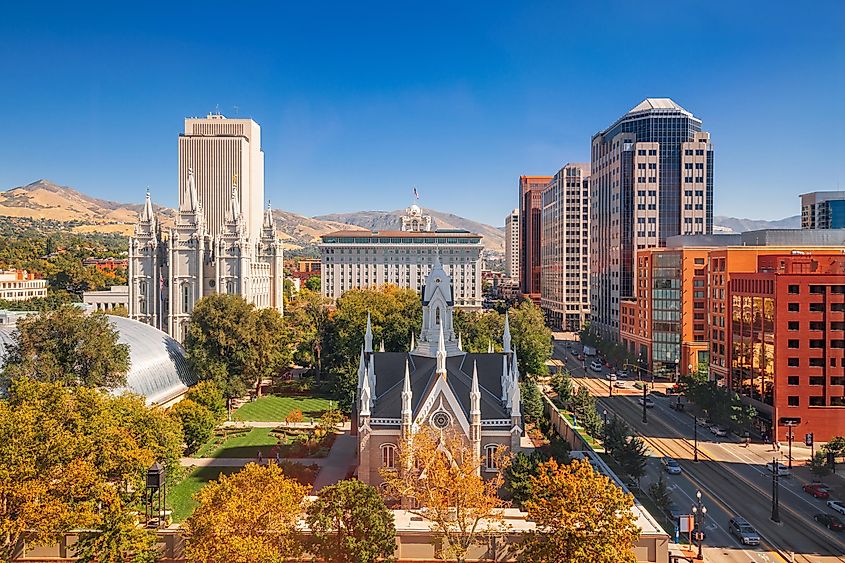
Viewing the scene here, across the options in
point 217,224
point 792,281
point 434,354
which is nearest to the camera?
point 434,354

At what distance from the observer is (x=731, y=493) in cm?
5369

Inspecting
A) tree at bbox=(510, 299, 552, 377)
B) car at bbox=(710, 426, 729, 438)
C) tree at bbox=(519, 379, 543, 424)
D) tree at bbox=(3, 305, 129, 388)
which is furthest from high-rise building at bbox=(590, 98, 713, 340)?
tree at bbox=(3, 305, 129, 388)

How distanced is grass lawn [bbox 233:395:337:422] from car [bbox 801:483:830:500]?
51413mm

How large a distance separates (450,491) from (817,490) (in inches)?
1438

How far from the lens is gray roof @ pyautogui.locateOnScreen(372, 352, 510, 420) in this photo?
49.2 m

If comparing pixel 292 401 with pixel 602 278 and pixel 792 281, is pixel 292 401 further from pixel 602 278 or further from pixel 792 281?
pixel 602 278

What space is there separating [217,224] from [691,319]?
5383 inches

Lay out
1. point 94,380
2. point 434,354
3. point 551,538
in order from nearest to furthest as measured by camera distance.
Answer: point 551,538
point 434,354
point 94,380

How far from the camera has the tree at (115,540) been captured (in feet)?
111

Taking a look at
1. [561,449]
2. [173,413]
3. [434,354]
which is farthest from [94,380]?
[561,449]

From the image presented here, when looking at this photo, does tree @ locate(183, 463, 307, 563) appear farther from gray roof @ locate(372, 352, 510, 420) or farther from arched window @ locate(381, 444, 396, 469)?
gray roof @ locate(372, 352, 510, 420)

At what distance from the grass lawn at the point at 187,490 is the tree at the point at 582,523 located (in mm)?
26668

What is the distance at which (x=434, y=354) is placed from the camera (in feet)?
179

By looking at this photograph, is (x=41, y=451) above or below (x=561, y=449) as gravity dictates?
above
